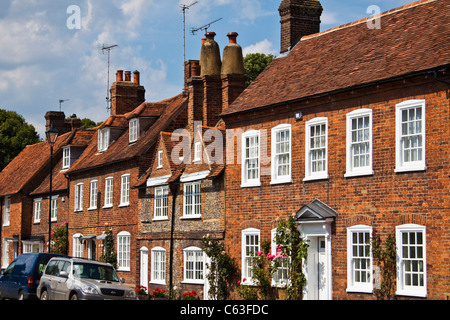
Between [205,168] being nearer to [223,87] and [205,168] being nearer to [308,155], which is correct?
[223,87]

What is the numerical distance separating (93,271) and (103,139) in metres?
19.4

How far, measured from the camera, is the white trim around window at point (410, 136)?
19.8 meters

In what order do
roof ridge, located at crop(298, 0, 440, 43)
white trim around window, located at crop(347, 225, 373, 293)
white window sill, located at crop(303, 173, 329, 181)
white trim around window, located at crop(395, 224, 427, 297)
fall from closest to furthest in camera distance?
white trim around window, located at crop(395, 224, 427, 297) → white trim around window, located at crop(347, 225, 373, 293) → white window sill, located at crop(303, 173, 329, 181) → roof ridge, located at crop(298, 0, 440, 43)

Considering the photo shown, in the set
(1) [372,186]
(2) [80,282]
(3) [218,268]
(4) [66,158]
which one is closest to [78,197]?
(4) [66,158]

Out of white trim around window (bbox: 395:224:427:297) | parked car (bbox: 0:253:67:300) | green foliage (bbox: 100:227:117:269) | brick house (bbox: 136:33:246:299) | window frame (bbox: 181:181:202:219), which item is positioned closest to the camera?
white trim around window (bbox: 395:224:427:297)

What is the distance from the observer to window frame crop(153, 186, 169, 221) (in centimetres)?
3206

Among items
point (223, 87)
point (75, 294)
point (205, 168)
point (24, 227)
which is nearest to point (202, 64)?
point (223, 87)

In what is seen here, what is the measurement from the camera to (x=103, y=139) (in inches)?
1630

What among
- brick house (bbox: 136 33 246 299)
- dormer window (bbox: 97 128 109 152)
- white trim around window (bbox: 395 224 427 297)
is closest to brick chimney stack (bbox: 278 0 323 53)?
brick house (bbox: 136 33 246 299)

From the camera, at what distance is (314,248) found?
923 inches

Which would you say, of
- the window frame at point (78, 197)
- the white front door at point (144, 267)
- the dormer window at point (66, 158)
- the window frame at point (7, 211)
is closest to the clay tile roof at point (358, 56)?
the white front door at point (144, 267)

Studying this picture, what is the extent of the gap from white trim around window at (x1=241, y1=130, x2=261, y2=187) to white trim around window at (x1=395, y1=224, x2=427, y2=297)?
22.7 ft

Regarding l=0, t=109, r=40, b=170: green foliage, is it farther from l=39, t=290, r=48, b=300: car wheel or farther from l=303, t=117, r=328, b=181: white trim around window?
l=303, t=117, r=328, b=181: white trim around window

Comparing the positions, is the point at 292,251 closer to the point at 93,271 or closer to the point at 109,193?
the point at 93,271
